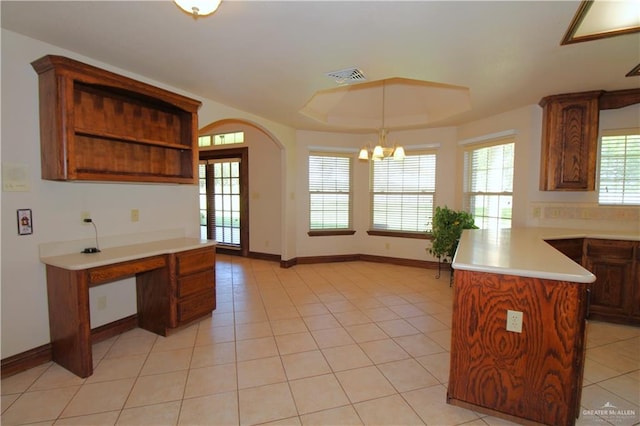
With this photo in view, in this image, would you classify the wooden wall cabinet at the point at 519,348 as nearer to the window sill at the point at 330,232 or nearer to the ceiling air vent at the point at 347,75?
the ceiling air vent at the point at 347,75

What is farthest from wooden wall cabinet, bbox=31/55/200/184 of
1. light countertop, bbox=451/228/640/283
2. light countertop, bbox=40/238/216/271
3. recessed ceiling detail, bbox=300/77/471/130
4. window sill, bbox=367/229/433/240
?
window sill, bbox=367/229/433/240

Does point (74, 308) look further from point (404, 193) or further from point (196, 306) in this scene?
point (404, 193)

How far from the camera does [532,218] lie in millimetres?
3947

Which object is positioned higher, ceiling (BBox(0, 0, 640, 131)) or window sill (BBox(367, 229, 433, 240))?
ceiling (BBox(0, 0, 640, 131))

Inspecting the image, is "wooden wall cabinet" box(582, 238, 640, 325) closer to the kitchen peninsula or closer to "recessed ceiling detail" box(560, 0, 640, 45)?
the kitchen peninsula

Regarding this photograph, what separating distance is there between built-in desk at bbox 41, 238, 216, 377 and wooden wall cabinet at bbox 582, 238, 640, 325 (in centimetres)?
400

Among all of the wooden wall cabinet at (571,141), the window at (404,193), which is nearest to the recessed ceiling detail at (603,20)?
the wooden wall cabinet at (571,141)

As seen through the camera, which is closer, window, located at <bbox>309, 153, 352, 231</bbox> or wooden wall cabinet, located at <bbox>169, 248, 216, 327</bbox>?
wooden wall cabinet, located at <bbox>169, 248, 216, 327</bbox>

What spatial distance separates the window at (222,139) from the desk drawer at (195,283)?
3.63 metres

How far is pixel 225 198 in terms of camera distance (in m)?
6.55

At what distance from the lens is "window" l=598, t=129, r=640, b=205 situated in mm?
3564

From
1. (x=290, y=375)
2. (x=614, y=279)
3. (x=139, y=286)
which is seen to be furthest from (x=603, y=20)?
(x=139, y=286)

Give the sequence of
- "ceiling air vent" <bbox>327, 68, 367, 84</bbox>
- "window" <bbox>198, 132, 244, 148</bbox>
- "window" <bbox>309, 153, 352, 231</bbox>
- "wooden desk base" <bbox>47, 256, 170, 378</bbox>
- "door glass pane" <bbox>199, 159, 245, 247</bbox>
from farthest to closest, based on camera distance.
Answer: "door glass pane" <bbox>199, 159, 245, 247</bbox> → "window" <bbox>198, 132, 244, 148</bbox> → "window" <bbox>309, 153, 352, 231</bbox> → "ceiling air vent" <bbox>327, 68, 367, 84</bbox> → "wooden desk base" <bbox>47, 256, 170, 378</bbox>

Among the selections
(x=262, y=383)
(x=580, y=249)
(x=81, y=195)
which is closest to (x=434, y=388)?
(x=262, y=383)
